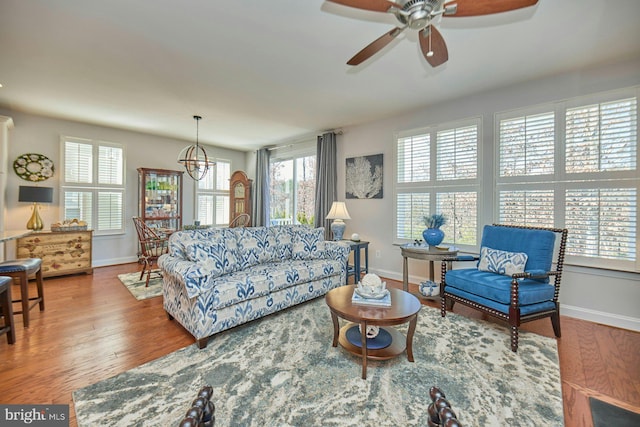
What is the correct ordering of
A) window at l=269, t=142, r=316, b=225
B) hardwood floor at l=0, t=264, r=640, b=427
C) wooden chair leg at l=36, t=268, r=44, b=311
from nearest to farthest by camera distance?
hardwood floor at l=0, t=264, r=640, b=427 → wooden chair leg at l=36, t=268, r=44, b=311 → window at l=269, t=142, r=316, b=225

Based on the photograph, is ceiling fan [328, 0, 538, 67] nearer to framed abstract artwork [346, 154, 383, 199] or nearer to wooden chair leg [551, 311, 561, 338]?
wooden chair leg [551, 311, 561, 338]

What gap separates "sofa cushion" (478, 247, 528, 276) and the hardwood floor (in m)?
0.60

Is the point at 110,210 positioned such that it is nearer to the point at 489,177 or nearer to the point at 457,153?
the point at 457,153

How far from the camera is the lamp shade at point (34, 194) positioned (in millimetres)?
4156

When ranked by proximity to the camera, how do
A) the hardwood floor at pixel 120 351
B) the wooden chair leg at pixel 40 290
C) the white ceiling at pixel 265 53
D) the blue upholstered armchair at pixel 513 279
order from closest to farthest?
1. the hardwood floor at pixel 120 351
2. the white ceiling at pixel 265 53
3. the blue upholstered armchair at pixel 513 279
4. the wooden chair leg at pixel 40 290

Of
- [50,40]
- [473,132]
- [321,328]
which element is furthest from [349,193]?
[50,40]

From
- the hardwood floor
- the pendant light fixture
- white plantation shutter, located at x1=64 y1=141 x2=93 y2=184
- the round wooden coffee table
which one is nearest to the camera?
the hardwood floor

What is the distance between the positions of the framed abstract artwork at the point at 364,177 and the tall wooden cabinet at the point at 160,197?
11.9ft

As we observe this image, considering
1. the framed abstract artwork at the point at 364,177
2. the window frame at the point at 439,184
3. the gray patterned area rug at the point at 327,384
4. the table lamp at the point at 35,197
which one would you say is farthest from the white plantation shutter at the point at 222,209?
the gray patterned area rug at the point at 327,384

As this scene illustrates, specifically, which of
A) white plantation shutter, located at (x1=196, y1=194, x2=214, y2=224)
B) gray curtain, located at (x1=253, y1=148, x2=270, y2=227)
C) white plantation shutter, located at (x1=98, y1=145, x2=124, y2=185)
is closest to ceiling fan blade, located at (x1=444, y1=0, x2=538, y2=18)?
gray curtain, located at (x1=253, y1=148, x2=270, y2=227)

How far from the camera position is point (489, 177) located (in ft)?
11.8

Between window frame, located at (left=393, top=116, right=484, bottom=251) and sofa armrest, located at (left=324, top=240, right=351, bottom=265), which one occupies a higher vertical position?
window frame, located at (left=393, top=116, right=484, bottom=251)

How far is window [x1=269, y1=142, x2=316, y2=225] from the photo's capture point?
5.97m

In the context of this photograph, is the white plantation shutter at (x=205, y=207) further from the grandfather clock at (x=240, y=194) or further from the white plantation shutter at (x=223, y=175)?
the grandfather clock at (x=240, y=194)
